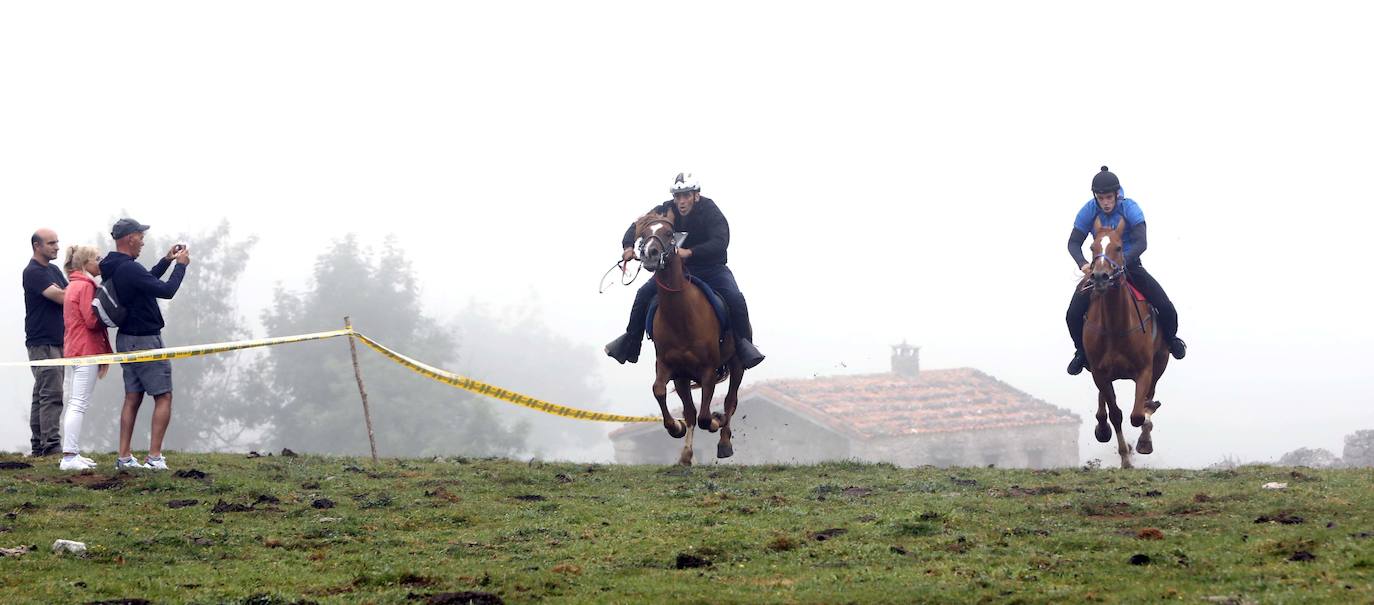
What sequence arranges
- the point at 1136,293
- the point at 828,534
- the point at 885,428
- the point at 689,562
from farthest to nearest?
the point at 885,428
the point at 1136,293
the point at 828,534
the point at 689,562

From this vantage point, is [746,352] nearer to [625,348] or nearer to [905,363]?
[625,348]

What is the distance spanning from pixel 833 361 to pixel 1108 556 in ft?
377

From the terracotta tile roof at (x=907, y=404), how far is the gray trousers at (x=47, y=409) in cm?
3072

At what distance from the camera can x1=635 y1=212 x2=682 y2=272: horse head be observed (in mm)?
14820

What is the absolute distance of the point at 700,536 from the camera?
10.4 metres

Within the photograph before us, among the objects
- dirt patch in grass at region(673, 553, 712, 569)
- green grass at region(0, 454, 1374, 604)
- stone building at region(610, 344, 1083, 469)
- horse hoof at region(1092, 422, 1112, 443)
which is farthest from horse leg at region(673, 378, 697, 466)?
stone building at region(610, 344, 1083, 469)

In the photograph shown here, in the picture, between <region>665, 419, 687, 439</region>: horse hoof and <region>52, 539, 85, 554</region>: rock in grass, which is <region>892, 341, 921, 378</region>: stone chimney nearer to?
<region>665, 419, 687, 439</region>: horse hoof

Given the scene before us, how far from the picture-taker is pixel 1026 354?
392 feet

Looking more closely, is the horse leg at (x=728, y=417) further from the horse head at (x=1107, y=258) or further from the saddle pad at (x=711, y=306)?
the horse head at (x=1107, y=258)

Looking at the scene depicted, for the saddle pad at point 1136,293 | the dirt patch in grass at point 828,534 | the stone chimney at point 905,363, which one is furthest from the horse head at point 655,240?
the stone chimney at point 905,363

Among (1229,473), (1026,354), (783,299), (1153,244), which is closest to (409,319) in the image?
(1229,473)

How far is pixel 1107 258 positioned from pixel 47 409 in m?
12.5

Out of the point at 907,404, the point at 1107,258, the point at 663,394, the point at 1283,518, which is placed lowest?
the point at 1283,518

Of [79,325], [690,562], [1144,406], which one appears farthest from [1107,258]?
[79,325]
